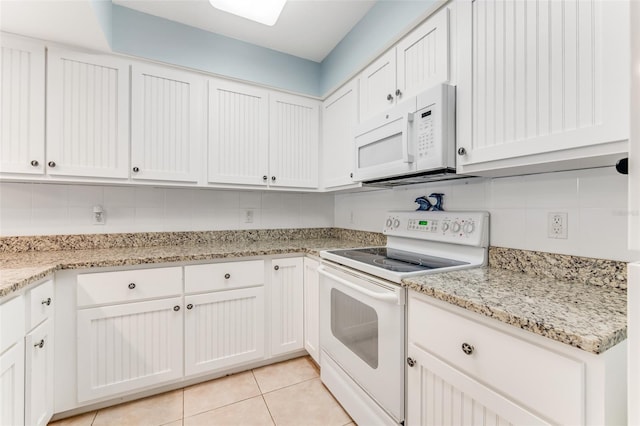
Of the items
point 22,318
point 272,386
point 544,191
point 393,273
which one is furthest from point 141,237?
point 544,191

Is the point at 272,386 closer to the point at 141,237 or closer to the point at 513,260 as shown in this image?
the point at 141,237

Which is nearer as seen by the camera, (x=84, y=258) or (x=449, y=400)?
(x=449, y=400)

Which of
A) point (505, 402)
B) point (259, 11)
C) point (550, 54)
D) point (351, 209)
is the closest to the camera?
point (505, 402)

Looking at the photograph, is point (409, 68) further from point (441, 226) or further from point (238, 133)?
point (238, 133)

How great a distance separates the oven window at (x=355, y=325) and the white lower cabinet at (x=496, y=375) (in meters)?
0.23

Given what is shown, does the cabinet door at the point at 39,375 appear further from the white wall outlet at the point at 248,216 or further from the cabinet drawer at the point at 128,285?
the white wall outlet at the point at 248,216

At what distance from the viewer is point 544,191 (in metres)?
1.19

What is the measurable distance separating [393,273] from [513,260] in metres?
0.58

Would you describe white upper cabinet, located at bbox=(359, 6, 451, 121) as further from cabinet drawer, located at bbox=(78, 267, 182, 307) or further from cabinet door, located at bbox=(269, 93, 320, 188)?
cabinet drawer, located at bbox=(78, 267, 182, 307)

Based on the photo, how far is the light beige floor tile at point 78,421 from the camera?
1.48 meters

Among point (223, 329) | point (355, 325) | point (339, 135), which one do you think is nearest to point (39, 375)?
point (223, 329)

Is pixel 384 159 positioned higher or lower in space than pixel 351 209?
higher

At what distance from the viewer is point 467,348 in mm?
899

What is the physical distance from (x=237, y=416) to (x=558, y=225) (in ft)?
5.97
